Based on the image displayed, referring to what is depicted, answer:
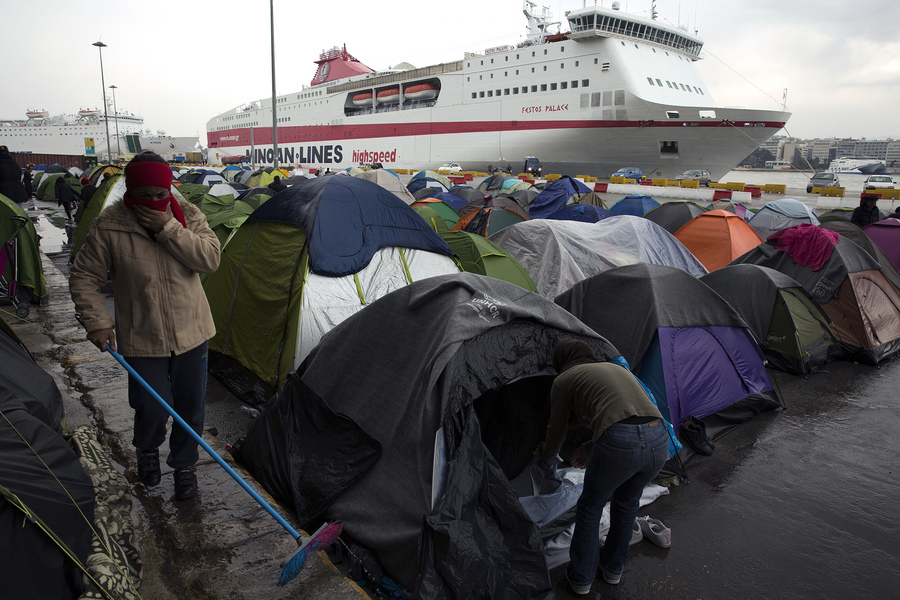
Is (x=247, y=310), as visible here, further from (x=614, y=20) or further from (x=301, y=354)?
(x=614, y=20)

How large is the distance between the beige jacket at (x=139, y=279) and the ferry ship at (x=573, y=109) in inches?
1200

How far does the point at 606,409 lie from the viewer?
2.58 m

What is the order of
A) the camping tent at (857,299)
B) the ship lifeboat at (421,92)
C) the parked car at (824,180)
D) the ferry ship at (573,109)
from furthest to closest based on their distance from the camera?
the ship lifeboat at (421,92), the parked car at (824,180), the ferry ship at (573,109), the camping tent at (857,299)

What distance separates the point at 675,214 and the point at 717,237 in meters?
1.78

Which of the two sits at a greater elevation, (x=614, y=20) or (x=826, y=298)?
(x=614, y=20)

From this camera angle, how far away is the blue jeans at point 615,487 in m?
2.55

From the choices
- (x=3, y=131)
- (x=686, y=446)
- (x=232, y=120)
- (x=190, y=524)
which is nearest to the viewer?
(x=190, y=524)

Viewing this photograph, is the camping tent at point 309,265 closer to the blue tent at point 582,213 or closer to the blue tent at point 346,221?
the blue tent at point 346,221

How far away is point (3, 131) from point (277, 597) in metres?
97.3

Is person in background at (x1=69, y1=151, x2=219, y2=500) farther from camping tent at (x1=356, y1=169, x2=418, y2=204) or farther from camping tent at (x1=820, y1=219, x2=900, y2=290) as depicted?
camping tent at (x1=356, y1=169, x2=418, y2=204)

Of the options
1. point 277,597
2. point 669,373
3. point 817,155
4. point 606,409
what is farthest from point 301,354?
point 817,155

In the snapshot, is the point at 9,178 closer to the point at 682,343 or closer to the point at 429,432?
the point at 429,432

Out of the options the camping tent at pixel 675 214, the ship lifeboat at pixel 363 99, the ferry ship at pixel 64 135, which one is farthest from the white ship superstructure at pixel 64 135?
the camping tent at pixel 675 214

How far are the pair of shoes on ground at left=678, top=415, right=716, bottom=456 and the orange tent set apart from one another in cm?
558
